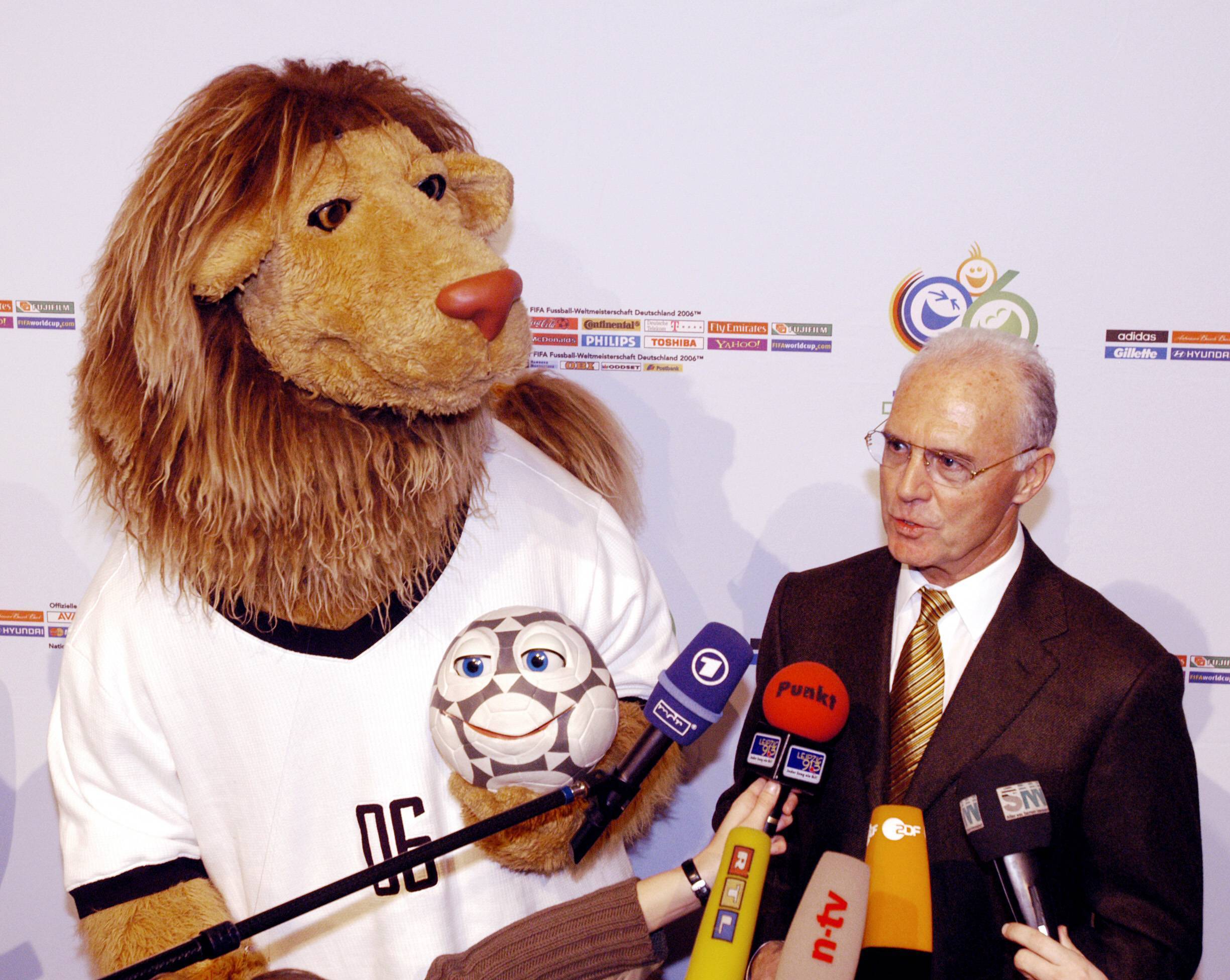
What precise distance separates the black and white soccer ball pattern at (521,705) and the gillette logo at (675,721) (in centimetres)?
7

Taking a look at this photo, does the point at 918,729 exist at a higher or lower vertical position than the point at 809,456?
lower

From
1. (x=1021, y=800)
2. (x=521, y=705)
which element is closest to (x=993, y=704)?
(x=1021, y=800)

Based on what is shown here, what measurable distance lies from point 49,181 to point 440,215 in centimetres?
127

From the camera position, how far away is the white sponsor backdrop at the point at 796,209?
2.11m

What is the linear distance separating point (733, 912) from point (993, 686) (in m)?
0.62

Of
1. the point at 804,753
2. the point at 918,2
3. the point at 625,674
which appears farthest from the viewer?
the point at 918,2

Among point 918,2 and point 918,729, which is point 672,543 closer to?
point 918,729

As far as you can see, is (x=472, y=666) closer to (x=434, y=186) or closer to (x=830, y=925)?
(x=830, y=925)

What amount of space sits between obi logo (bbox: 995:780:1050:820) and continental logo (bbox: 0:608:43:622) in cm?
211

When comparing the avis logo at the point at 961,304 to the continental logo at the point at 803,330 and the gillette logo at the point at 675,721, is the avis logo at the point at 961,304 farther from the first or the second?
the gillette logo at the point at 675,721

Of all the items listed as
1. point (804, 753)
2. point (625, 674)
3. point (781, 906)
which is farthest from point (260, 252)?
point (781, 906)

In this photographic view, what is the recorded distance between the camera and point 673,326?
2.22 m

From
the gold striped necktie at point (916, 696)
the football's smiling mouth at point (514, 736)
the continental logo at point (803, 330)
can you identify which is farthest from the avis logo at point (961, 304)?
the football's smiling mouth at point (514, 736)

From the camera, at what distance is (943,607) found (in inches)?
63.0
